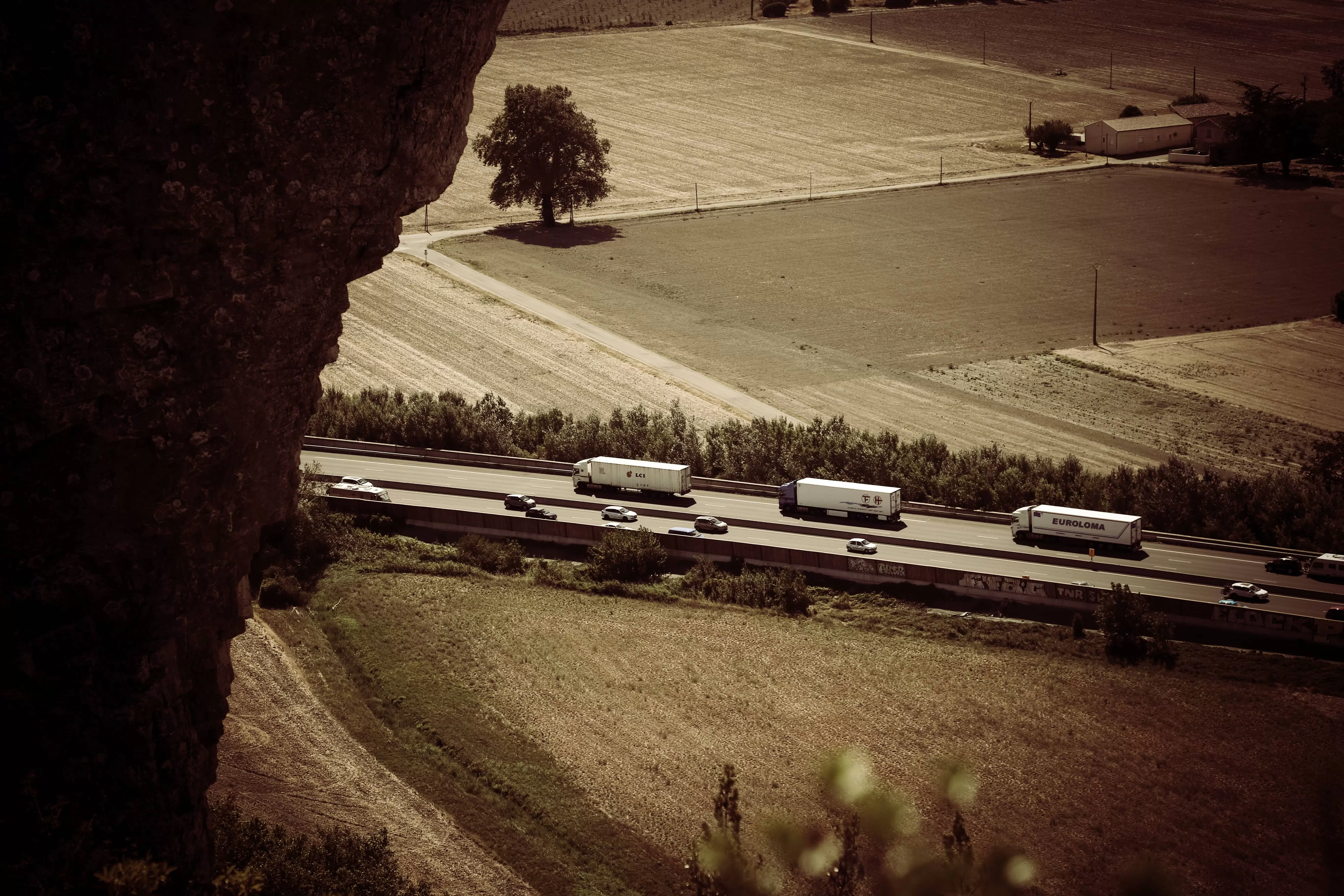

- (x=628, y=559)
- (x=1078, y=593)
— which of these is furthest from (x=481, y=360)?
(x=1078, y=593)

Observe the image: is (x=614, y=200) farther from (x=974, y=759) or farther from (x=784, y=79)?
(x=974, y=759)

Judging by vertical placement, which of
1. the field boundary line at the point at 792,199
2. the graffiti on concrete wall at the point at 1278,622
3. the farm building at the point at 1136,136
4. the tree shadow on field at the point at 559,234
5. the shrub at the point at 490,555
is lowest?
the shrub at the point at 490,555

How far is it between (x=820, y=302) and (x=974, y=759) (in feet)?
212

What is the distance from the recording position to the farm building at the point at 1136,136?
485ft

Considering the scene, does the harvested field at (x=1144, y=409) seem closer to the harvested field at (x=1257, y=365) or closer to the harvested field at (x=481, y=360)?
the harvested field at (x=1257, y=365)

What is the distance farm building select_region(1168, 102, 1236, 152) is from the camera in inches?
5655

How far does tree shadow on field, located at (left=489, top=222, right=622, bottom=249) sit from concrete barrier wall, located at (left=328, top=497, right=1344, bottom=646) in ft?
204

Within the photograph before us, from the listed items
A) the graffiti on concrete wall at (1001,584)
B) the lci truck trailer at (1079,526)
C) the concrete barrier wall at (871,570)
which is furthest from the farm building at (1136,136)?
the graffiti on concrete wall at (1001,584)

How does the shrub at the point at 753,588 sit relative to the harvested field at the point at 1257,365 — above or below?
below

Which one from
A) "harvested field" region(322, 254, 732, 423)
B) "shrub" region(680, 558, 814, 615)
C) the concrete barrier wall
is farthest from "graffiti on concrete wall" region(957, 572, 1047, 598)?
"harvested field" region(322, 254, 732, 423)

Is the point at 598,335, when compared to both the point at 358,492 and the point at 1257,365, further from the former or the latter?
the point at 1257,365

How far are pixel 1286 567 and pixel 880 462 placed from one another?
62.3 ft

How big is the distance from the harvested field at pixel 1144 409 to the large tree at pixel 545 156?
5630 cm

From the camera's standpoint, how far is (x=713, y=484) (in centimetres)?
6372
